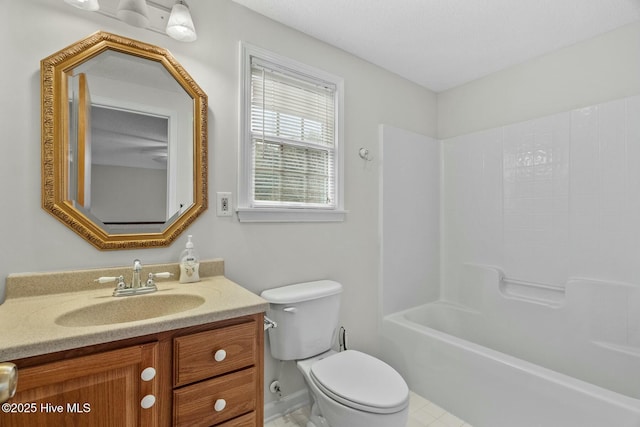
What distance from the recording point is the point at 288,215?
183cm

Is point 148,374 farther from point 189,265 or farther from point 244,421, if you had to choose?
point 189,265

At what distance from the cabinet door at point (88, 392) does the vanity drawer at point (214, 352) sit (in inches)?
3.0

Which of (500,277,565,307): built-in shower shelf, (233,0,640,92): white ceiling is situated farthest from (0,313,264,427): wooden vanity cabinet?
(500,277,565,307): built-in shower shelf

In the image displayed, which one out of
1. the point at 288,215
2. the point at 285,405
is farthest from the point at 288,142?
the point at 285,405

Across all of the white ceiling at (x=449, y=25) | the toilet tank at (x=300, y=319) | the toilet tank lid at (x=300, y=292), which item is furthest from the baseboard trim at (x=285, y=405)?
the white ceiling at (x=449, y=25)

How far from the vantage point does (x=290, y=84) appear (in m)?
1.89

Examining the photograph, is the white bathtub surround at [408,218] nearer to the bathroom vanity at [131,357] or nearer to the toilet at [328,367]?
the toilet at [328,367]

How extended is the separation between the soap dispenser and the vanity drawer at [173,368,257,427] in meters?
0.52

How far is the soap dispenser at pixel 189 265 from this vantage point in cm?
139

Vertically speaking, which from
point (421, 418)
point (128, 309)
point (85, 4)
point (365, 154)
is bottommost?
point (421, 418)

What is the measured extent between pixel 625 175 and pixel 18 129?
3049mm

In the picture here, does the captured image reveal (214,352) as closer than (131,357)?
No

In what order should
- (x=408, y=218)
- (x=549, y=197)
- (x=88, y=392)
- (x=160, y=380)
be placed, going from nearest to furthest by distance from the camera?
(x=88, y=392) → (x=160, y=380) → (x=549, y=197) → (x=408, y=218)

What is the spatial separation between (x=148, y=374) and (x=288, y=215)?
3.57ft
